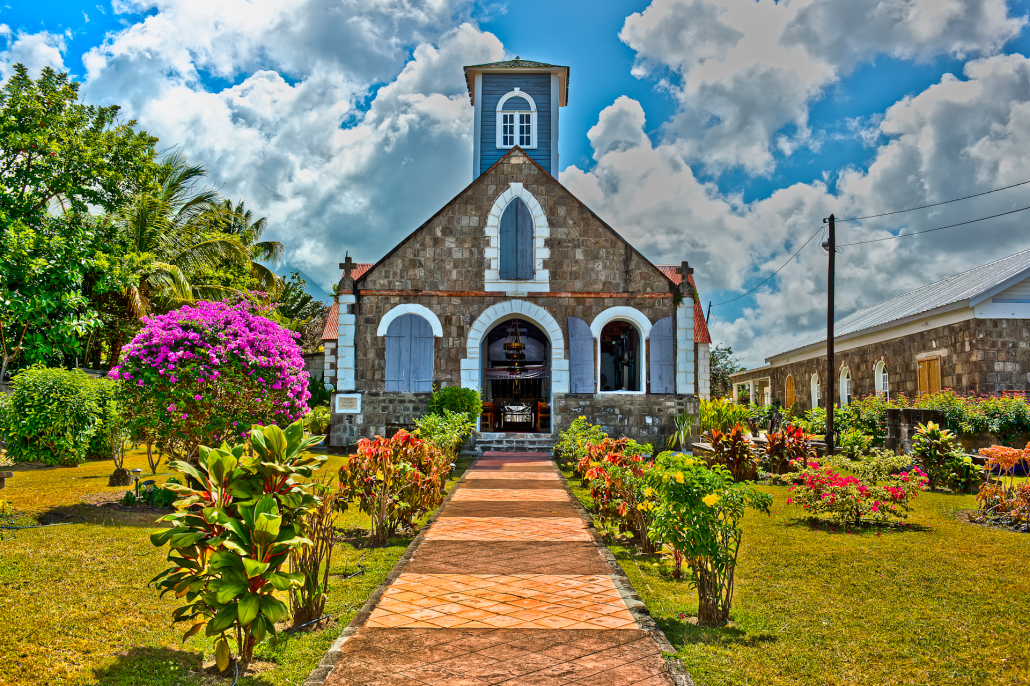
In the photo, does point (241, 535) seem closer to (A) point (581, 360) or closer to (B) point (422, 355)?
(B) point (422, 355)

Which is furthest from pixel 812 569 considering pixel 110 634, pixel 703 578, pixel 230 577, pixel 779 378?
pixel 779 378

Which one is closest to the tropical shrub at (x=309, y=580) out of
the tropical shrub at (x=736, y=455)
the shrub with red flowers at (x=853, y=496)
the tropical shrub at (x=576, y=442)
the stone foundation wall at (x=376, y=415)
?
the shrub with red flowers at (x=853, y=496)

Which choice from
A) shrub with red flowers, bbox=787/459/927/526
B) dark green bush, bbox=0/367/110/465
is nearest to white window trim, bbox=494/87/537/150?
dark green bush, bbox=0/367/110/465

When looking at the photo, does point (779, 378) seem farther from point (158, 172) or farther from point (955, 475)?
point (158, 172)

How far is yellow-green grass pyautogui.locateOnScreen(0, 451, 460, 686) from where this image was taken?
178 inches

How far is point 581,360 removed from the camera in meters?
19.9

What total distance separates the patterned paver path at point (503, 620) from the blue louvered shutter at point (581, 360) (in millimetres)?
10810

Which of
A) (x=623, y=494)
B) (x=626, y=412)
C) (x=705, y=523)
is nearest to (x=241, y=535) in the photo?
(x=705, y=523)

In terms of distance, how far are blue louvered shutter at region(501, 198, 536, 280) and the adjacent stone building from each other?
11236 millimetres

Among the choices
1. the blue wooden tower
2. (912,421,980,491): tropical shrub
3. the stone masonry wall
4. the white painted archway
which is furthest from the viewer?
the blue wooden tower

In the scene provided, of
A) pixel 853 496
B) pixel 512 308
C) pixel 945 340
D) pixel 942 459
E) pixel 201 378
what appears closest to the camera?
pixel 853 496

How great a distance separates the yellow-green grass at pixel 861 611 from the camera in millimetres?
4629

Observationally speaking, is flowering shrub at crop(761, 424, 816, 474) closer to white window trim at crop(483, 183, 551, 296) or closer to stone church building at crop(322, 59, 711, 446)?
stone church building at crop(322, 59, 711, 446)

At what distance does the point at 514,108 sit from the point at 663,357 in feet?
41.5
